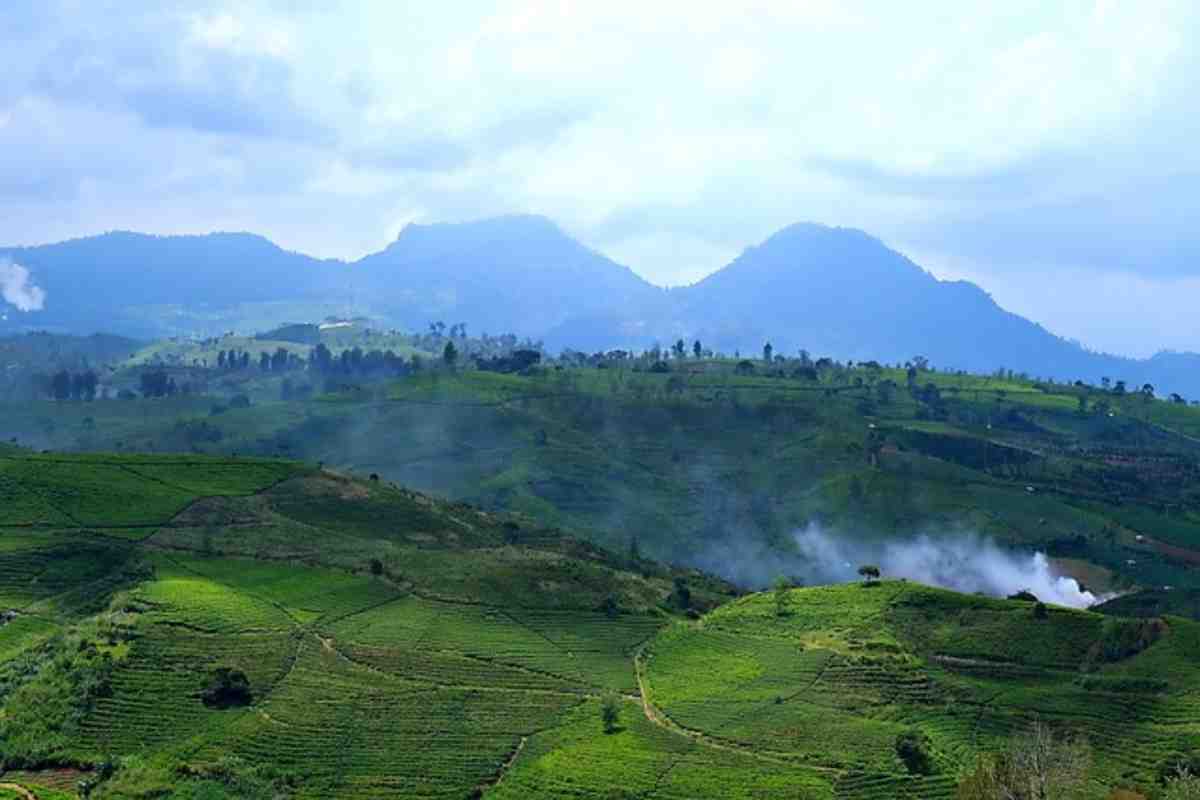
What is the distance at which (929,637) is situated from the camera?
9275 cm

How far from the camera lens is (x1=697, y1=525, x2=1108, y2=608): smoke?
17600cm

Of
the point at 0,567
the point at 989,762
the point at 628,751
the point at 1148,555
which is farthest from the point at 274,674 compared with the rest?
the point at 1148,555

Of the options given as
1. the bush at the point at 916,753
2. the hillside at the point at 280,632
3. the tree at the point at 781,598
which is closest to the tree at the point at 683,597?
the hillside at the point at 280,632

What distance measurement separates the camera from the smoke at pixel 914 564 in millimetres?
176000

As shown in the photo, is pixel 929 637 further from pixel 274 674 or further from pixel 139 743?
pixel 139 743

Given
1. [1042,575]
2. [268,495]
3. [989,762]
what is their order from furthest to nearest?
[1042,575] → [268,495] → [989,762]

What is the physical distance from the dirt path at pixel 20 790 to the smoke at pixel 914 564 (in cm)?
13428

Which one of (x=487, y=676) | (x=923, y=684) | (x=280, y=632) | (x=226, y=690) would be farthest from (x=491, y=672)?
(x=923, y=684)

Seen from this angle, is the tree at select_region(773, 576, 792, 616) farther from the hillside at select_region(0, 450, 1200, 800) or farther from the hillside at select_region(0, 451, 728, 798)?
the hillside at select_region(0, 451, 728, 798)

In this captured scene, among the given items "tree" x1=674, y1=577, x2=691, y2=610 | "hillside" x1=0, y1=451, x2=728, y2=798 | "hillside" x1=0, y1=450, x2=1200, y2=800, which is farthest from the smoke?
"hillside" x1=0, y1=450, x2=1200, y2=800

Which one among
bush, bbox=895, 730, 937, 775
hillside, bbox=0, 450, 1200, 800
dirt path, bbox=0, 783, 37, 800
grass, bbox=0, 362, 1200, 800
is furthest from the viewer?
grass, bbox=0, 362, 1200, 800

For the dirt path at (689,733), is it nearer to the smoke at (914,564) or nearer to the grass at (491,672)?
the grass at (491,672)

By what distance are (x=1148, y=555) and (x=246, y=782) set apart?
162160mm

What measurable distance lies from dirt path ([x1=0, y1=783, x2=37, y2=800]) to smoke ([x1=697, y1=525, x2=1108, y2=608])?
13428 cm
